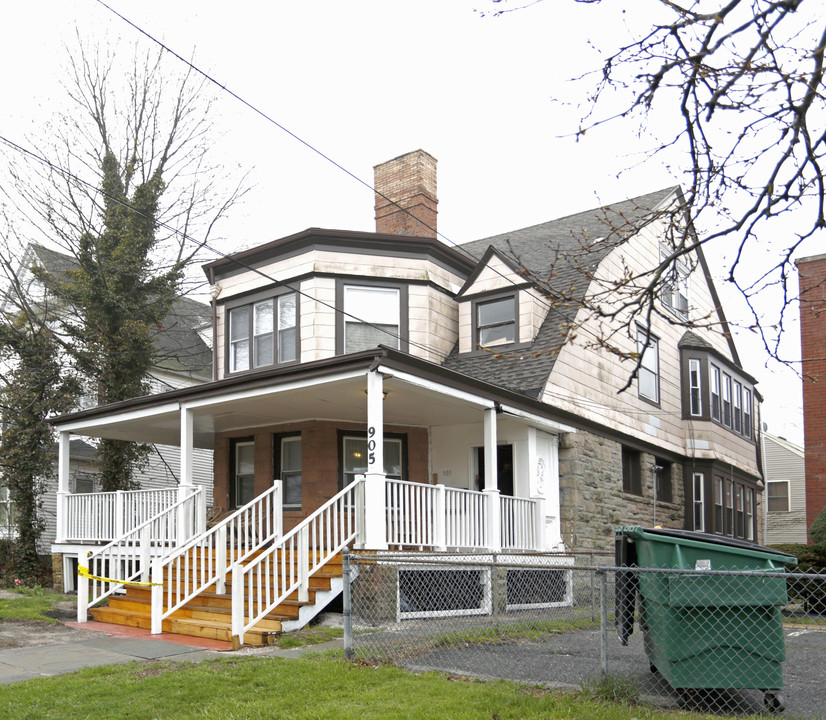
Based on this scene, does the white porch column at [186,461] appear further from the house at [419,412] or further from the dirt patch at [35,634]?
the dirt patch at [35,634]

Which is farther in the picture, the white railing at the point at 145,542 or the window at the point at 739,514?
the window at the point at 739,514

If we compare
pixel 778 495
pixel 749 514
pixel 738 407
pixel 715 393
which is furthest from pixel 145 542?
pixel 778 495

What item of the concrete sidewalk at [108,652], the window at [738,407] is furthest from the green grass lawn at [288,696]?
the window at [738,407]

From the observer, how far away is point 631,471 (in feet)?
60.1

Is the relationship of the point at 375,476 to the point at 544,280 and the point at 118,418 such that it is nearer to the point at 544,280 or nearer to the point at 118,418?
the point at 544,280

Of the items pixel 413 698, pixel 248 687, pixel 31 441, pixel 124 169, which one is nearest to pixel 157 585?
pixel 248 687

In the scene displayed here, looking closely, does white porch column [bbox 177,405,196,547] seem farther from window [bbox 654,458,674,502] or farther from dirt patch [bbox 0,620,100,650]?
window [bbox 654,458,674,502]

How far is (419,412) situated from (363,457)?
1644mm

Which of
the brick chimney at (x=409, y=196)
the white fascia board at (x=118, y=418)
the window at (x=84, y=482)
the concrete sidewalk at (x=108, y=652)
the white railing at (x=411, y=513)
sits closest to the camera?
the concrete sidewalk at (x=108, y=652)

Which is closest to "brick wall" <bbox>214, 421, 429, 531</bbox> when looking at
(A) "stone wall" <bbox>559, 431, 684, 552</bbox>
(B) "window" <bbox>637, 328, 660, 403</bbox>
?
(A) "stone wall" <bbox>559, 431, 684, 552</bbox>

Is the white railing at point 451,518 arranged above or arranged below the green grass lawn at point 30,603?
above

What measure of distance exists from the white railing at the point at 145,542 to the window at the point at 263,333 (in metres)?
3.60

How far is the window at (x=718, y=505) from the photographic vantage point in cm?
2027

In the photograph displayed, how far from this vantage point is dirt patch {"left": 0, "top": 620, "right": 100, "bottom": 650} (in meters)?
10.2
